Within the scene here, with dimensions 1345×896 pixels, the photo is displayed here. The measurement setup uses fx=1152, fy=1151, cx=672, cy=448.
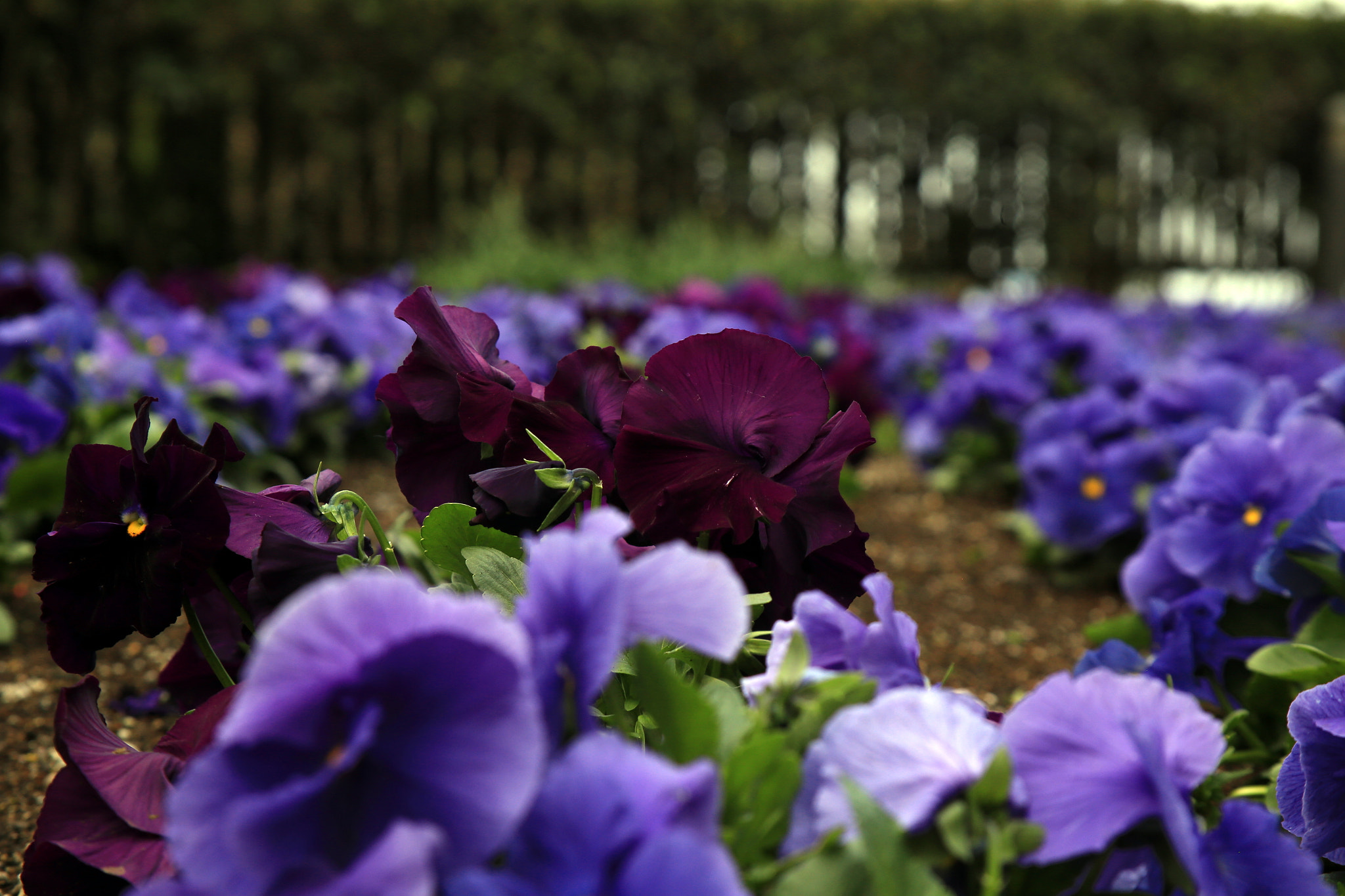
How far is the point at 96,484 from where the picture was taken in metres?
0.78

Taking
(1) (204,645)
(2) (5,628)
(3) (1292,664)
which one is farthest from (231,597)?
(2) (5,628)

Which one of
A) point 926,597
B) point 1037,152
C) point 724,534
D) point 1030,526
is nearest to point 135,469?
point 724,534

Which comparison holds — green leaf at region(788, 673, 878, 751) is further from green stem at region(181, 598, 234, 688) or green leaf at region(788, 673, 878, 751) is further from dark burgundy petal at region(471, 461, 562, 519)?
green stem at region(181, 598, 234, 688)

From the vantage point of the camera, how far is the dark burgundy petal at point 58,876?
685mm

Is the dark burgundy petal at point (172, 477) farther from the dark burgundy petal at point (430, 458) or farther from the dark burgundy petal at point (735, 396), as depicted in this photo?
the dark burgundy petal at point (735, 396)

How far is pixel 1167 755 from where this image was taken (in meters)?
0.58

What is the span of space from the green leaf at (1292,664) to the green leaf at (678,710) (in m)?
0.73

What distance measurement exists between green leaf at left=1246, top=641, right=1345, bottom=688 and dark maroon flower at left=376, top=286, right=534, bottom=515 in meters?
0.74

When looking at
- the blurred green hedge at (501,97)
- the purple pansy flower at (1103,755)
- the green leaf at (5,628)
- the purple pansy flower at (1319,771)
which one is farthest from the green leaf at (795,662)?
the blurred green hedge at (501,97)

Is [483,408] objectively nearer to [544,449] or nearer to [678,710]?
[544,449]

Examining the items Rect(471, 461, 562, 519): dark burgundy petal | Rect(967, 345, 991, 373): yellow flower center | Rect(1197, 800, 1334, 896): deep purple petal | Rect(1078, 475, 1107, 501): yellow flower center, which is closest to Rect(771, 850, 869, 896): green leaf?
Rect(1197, 800, 1334, 896): deep purple petal

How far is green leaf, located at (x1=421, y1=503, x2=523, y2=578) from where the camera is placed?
0.77 m

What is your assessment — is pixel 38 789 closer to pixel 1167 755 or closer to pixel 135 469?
pixel 135 469

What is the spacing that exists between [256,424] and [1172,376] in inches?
76.2
